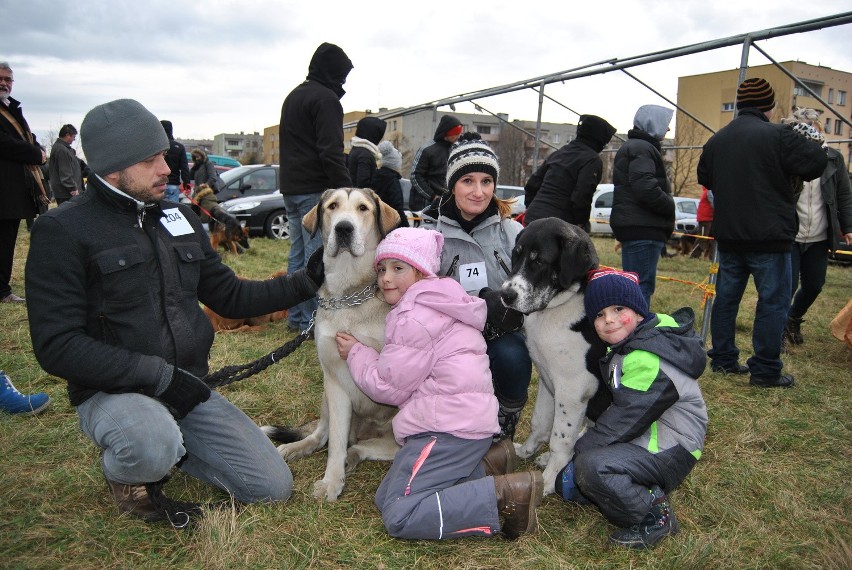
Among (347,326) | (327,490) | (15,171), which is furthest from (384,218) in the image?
(15,171)

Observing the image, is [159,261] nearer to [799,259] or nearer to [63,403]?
[63,403]

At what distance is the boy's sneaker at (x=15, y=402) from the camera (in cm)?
352

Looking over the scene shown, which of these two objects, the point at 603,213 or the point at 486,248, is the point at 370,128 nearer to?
the point at 486,248

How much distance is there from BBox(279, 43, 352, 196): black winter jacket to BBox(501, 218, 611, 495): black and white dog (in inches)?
110

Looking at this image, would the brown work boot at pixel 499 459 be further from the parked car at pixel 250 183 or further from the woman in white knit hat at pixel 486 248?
the parked car at pixel 250 183

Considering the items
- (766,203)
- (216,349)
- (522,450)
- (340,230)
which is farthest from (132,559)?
(766,203)

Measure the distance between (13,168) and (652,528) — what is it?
6461 millimetres

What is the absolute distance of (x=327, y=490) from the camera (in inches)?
111

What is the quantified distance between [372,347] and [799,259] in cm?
453

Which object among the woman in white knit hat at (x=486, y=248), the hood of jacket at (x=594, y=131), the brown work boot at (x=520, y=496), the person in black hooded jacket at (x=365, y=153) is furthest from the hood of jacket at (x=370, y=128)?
the brown work boot at (x=520, y=496)

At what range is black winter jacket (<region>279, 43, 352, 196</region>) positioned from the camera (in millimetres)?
5207

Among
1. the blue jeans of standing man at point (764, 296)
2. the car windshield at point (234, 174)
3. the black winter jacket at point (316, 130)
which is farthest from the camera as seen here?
the car windshield at point (234, 174)

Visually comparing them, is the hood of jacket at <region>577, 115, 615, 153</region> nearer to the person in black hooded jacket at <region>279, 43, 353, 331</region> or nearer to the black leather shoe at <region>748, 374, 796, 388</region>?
the person in black hooded jacket at <region>279, 43, 353, 331</region>

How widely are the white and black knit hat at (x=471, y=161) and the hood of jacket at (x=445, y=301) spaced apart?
780 millimetres
